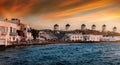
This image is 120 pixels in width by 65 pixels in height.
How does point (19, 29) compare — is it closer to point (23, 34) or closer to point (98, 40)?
point (23, 34)

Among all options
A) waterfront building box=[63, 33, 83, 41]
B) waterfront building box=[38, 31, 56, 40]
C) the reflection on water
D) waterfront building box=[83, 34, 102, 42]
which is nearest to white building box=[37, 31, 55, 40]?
waterfront building box=[38, 31, 56, 40]

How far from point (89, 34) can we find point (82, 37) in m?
1.38

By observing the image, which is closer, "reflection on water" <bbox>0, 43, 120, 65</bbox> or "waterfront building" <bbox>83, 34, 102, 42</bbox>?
"reflection on water" <bbox>0, 43, 120, 65</bbox>

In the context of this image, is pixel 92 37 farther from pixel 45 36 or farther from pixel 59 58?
pixel 59 58

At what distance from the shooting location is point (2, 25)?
16922 millimetres

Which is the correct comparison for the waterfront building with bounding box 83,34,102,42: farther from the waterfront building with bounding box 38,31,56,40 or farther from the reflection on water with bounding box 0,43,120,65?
the reflection on water with bounding box 0,43,120,65

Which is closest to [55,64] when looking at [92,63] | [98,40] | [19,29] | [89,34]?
[92,63]

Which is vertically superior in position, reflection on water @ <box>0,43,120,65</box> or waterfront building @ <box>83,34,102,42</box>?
waterfront building @ <box>83,34,102,42</box>

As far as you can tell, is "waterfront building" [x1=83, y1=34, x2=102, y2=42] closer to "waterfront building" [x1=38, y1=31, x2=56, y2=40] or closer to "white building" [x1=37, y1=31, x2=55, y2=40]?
"waterfront building" [x1=38, y1=31, x2=56, y2=40]

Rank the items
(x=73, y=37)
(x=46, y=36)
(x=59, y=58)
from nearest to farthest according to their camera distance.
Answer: (x=59, y=58), (x=46, y=36), (x=73, y=37)

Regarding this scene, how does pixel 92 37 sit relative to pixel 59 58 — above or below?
above

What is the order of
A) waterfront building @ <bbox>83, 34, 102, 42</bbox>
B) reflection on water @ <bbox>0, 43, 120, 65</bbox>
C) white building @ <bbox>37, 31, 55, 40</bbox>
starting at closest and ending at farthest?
reflection on water @ <bbox>0, 43, 120, 65</bbox>, white building @ <bbox>37, 31, 55, 40</bbox>, waterfront building @ <bbox>83, 34, 102, 42</bbox>

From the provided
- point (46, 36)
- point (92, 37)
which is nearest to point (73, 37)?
point (92, 37)

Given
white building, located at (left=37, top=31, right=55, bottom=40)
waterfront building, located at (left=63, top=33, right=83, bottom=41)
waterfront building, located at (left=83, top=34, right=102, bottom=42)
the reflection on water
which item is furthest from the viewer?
waterfront building, located at (left=83, top=34, right=102, bottom=42)
